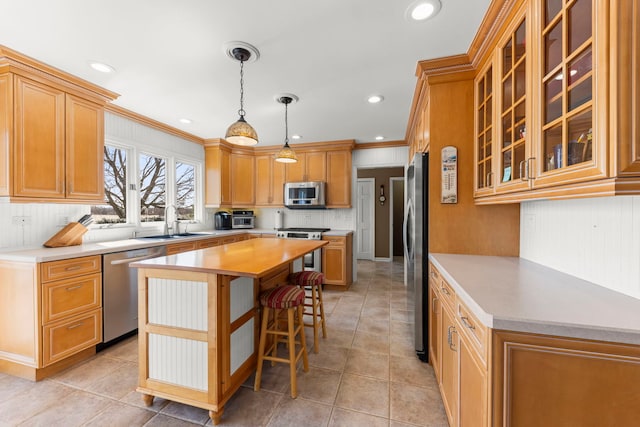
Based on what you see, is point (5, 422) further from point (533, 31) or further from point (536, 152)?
point (533, 31)

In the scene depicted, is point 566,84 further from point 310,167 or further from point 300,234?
point 310,167

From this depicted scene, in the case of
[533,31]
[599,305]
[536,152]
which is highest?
[533,31]

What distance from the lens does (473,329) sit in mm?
1160

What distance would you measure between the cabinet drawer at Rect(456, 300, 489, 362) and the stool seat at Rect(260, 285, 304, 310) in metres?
1.07

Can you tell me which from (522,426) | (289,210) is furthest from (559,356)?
(289,210)

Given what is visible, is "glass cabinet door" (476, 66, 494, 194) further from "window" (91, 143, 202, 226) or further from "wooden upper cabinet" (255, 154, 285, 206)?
"window" (91, 143, 202, 226)

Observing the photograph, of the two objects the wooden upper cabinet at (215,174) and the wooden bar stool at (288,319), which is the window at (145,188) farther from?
the wooden bar stool at (288,319)

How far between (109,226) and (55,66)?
170cm

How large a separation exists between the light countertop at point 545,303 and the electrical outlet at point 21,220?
3552mm

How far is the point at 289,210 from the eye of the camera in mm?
5242

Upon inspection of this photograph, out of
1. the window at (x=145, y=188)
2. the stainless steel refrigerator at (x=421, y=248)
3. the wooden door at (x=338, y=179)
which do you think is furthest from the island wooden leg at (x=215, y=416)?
the wooden door at (x=338, y=179)

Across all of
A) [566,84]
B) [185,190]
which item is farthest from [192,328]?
[185,190]

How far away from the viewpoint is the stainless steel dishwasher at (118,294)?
2.46 metres

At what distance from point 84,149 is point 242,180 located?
2.59 m
